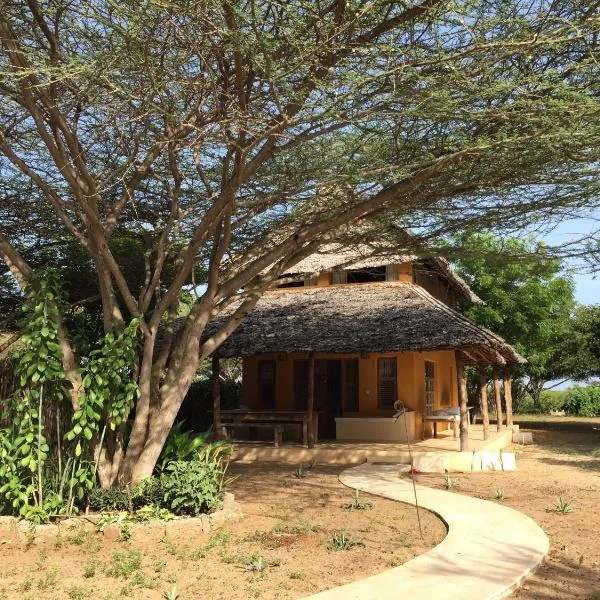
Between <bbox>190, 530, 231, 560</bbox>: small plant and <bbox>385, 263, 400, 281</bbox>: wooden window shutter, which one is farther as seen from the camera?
<bbox>385, 263, 400, 281</bbox>: wooden window shutter

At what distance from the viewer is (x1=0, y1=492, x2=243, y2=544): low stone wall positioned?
24.8 ft

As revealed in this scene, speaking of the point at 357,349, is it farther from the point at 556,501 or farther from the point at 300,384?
the point at 556,501

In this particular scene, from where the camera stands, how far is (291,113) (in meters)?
7.86

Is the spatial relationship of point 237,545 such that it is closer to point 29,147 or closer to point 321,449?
point 29,147

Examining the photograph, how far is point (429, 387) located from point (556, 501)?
9.04 metres

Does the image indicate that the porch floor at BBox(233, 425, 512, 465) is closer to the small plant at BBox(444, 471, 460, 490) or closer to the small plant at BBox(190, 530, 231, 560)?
the small plant at BBox(444, 471, 460, 490)

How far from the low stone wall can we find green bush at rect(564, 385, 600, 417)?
118 ft

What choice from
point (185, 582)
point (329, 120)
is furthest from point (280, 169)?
point (185, 582)

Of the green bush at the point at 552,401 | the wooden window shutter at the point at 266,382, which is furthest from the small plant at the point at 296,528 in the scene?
the green bush at the point at 552,401

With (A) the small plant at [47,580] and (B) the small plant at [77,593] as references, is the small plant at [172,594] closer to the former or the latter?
(B) the small plant at [77,593]

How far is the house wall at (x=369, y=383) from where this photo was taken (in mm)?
17234

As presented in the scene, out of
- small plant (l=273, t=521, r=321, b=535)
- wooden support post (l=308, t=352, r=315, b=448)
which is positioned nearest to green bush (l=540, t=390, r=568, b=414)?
wooden support post (l=308, t=352, r=315, b=448)

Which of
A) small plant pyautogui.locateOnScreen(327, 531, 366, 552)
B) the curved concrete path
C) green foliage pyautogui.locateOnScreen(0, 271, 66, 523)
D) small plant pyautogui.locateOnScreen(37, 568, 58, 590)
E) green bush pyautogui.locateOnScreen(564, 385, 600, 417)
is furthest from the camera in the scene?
green bush pyautogui.locateOnScreen(564, 385, 600, 417)

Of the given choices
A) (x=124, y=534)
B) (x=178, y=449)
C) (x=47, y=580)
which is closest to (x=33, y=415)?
(x=124, y=534)
